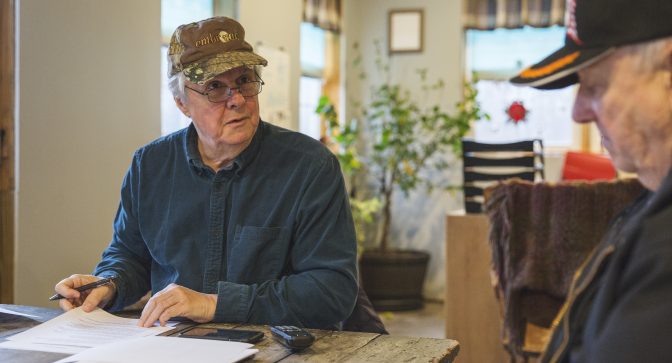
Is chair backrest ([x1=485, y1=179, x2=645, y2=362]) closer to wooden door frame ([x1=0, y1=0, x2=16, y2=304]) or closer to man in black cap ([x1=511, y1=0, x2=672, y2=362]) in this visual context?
wooden door frame ([x1=0, y1=0, x2=16, y2=304])

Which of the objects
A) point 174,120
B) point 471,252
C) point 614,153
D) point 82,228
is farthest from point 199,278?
point 174,120

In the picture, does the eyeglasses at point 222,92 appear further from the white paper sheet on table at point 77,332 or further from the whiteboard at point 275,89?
the whiteboard at point 275,89

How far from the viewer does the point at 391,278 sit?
18.1 feet

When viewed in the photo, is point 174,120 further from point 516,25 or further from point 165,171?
point 516,25

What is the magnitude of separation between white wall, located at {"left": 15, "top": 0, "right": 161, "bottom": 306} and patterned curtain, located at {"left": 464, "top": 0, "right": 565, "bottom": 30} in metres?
2.94

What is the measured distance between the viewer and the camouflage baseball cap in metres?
1.79

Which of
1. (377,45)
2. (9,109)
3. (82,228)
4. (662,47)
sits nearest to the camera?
(662,47)

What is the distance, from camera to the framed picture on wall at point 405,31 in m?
5.95

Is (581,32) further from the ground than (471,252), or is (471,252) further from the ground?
(581,32)

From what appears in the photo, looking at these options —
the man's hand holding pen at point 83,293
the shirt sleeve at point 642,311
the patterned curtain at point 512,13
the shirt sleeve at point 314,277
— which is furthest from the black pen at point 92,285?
the patterned curtain at point 512,13

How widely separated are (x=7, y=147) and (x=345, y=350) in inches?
73.1

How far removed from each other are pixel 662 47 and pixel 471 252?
2655mm

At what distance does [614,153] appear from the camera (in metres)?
0.91

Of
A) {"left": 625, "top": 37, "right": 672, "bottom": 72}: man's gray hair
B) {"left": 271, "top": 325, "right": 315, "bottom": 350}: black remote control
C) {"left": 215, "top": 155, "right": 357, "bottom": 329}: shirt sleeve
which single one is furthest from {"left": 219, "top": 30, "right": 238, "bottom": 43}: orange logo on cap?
{"left": 625, "top": 37, "right": 672, "bottom": 72}: man's gray hair
